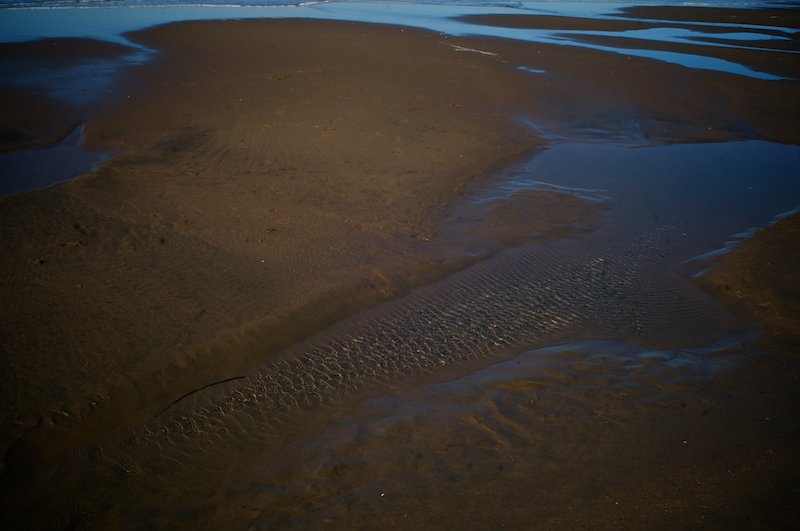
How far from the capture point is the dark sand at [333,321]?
2504 millimetres

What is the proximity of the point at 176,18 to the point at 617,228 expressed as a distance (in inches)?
792

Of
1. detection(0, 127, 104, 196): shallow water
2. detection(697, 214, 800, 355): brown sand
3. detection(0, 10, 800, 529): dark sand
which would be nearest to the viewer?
detection(0, 10, 800, 529): dark sand

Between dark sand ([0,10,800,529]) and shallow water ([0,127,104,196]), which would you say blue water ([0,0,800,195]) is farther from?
shallow water ([0,127,104,196])

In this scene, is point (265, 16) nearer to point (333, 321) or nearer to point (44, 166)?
point (44, 166)

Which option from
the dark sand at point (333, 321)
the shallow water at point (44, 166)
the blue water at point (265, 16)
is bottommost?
the dark sand at point (333, 321)

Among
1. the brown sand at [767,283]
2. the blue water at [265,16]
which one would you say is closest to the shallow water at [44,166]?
the blue water at [265,16]

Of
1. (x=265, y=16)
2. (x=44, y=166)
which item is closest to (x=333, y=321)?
(x=44, y=166)

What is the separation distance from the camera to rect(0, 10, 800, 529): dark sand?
2.50 meters

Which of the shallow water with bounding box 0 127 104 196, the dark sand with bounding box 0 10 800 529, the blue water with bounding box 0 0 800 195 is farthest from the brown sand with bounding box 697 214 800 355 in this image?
the blue water with bounding box 0 0 800 195

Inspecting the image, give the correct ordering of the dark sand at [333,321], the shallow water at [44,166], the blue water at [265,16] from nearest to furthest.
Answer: the dark sand at [333,321], the shallow water at [44,166], the blue water at [265,16]

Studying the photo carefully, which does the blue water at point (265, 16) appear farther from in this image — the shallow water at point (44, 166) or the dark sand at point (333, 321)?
the shallow water at point (44, 166)

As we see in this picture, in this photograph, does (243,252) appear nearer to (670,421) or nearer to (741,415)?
(670,421)

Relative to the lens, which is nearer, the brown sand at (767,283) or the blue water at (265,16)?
the brown sand at (767,283)

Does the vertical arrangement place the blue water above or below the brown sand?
above
